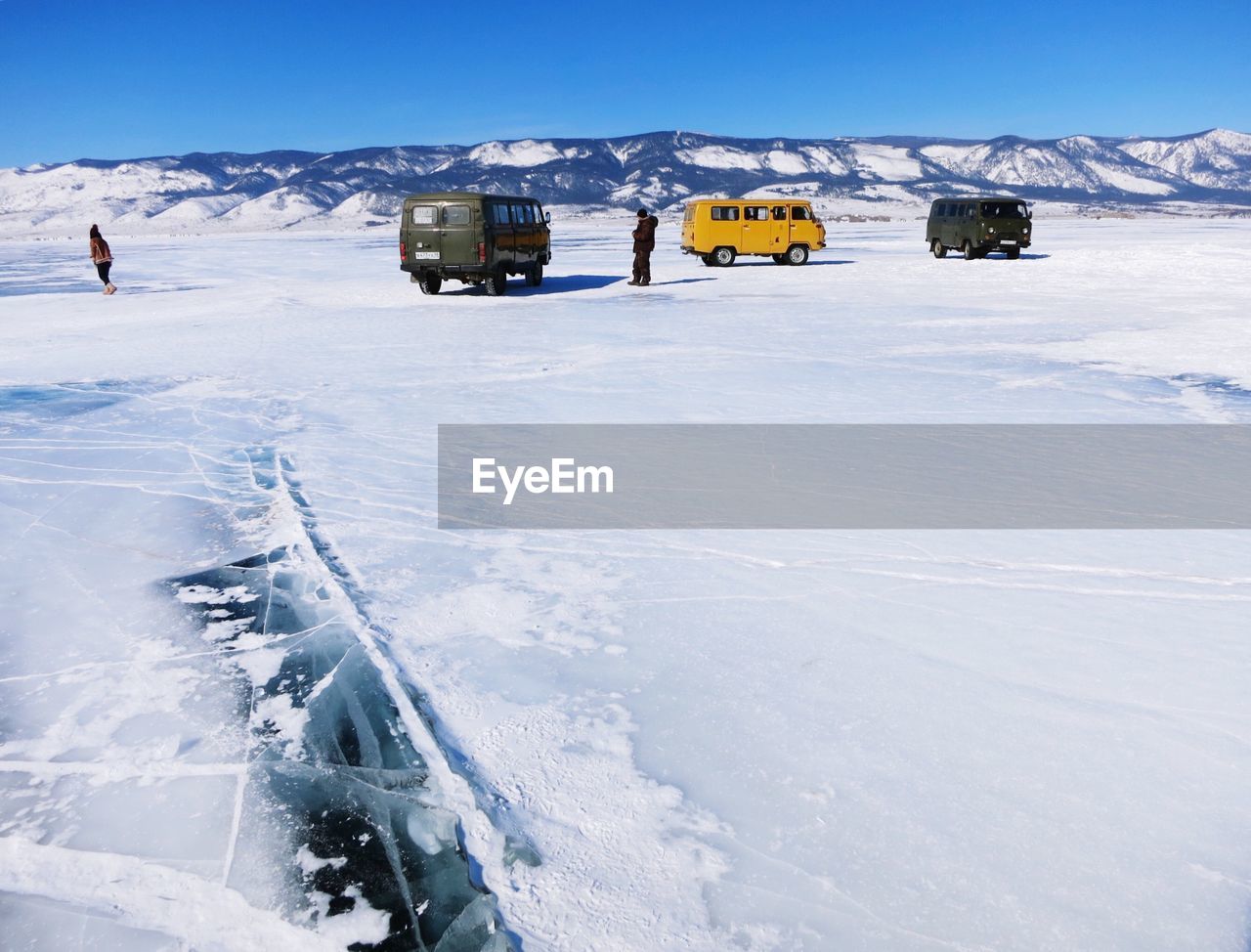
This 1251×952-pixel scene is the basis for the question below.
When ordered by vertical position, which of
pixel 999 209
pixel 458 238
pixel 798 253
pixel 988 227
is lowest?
pixel 458 238

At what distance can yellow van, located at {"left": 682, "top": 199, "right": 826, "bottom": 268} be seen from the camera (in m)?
24.1

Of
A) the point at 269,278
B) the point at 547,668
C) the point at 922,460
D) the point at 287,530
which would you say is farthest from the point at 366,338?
the point at 269,278

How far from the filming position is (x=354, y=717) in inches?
118

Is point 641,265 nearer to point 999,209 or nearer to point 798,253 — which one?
point 798,253

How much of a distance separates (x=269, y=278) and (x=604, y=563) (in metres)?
20.7

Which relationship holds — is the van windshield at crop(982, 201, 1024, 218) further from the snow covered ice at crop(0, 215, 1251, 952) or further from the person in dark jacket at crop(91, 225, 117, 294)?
the person in dark jacket at crop(91, 225, 117, 294)

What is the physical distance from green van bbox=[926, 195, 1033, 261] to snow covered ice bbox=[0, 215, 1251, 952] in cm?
1935
